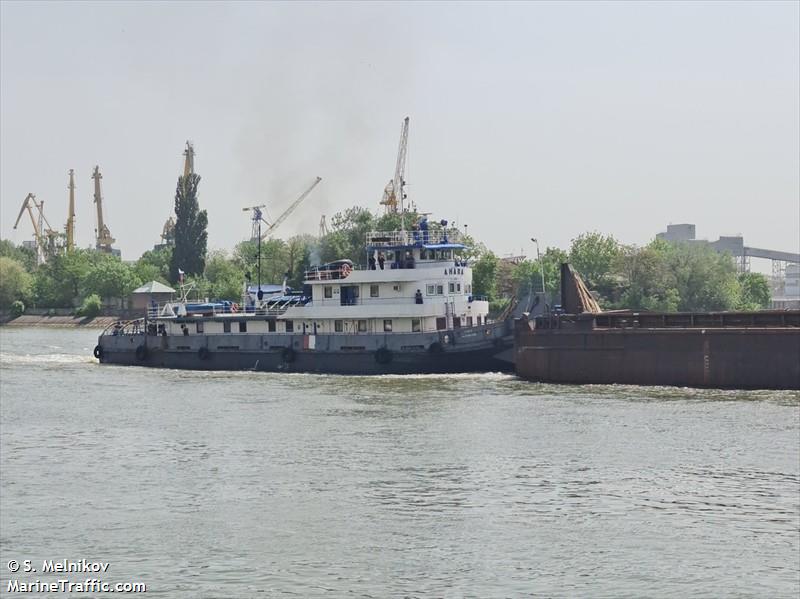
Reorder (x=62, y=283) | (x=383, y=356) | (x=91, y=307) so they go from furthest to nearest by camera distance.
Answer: (x=62, y=283) → (x=91, y=307) → (x=383, y=356)

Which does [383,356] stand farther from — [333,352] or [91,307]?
[91,307]

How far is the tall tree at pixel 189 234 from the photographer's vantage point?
11919 cm

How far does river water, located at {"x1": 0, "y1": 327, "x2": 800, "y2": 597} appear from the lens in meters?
20.9

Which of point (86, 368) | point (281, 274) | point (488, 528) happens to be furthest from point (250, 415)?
point (281, 274)

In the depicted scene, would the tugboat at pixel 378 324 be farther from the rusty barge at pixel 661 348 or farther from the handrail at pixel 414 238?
the rusty barge at pixel 661 348

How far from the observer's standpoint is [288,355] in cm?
5450

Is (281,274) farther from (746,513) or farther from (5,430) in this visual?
(746,513)

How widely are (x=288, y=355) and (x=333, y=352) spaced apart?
2.43 metres

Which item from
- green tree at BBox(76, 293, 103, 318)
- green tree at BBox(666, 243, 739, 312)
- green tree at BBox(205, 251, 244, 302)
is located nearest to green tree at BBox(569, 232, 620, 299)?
green tree at BBox(666, 243, 739, 312)

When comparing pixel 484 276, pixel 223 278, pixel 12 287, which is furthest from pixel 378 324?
pixel 12 287

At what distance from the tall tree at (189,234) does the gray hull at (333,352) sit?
57.7 meters

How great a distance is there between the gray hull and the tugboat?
44 millimetres

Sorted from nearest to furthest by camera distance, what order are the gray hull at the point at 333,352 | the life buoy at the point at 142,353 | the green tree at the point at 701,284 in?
the gray hull at the point at 333,352 → the life buoy at the point at 142,353 → the green tree at the point at 701,284

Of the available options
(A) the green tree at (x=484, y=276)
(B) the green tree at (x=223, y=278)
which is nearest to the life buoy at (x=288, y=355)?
(A) the green tree at (x=484, y=276)
